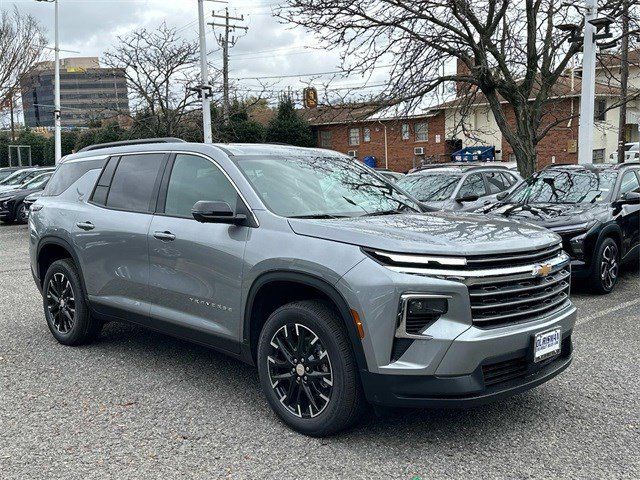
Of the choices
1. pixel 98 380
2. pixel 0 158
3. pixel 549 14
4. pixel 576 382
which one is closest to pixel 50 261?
pixel 98 380

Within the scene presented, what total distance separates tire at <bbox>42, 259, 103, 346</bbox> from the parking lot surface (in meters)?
0.24

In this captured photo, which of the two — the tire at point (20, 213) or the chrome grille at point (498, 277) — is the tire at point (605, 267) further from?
the tire at point (20, 213)

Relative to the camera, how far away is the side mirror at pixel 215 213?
406cm

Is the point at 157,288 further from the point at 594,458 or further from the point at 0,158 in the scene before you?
the point at 0,158

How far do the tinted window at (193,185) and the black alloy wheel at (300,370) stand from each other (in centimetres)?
110

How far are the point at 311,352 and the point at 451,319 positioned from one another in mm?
869

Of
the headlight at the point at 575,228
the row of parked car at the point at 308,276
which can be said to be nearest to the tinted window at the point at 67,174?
the row of parked car at the point at 308,276

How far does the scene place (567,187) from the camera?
8.96 m

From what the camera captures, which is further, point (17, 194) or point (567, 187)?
point (17, 194)

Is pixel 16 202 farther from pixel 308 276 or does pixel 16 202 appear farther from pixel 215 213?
pixel 308 276

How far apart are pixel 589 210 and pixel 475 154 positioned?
29640 mm

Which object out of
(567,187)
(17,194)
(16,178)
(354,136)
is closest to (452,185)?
(567,187)

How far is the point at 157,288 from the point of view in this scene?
4.75m

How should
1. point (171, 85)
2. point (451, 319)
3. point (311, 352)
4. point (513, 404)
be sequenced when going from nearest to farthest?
point (451, 319) → point (311, 352) → point (513, 404) → point (171, 85)
